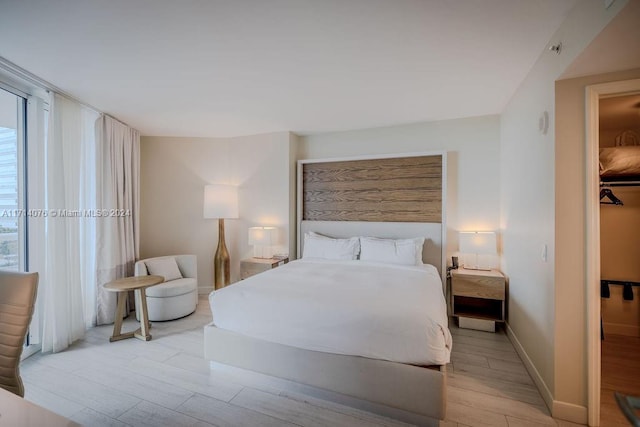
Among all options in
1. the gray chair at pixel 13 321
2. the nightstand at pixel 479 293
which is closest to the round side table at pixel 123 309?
the gray chair at pixel 13 321

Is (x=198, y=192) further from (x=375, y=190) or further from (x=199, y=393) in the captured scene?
(x=199, y=393)

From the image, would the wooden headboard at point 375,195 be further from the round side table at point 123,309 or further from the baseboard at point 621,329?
the round side table at point 123,309

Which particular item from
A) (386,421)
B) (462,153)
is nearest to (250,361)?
(386,421)

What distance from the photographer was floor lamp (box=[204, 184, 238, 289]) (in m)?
3.85

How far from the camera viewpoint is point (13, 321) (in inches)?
46.2

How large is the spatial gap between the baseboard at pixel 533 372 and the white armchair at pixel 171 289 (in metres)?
3.67

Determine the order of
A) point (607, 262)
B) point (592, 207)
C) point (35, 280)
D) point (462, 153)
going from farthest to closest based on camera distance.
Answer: point (462, 153), point (607, 262), point (592, 207), point (35, 280)

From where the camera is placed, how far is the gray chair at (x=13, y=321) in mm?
1146

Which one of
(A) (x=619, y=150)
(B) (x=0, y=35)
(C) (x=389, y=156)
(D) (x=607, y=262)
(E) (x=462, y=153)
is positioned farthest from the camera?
(C) (x=389, y=156)

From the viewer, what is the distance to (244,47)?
6.52 feet

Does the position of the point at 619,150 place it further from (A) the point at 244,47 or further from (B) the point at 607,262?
(A) the point at 244,47

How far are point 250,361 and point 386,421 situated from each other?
1.05 metres

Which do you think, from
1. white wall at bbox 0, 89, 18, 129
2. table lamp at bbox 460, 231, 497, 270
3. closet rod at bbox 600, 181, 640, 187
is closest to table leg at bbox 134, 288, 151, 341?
white wall at bbox 0, 89, 18, 129

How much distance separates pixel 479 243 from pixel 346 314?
212 cm
